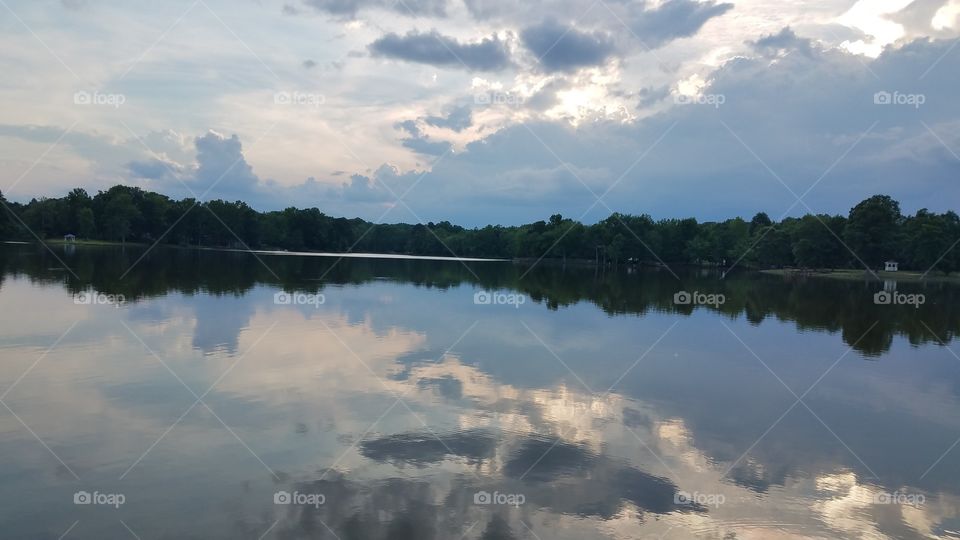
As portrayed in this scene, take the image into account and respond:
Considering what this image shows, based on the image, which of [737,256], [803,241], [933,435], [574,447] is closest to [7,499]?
[574,447]

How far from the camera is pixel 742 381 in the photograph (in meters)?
21.3

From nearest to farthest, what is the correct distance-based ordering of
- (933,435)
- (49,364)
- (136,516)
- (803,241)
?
(136,516), (933,435), (49,364), (803,241)

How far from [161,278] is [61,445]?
136ft

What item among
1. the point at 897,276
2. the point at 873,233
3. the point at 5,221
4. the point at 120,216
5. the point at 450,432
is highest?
the point at 873,233

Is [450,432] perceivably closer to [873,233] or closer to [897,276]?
[897,276]

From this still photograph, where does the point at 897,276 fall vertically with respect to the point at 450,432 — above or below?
above

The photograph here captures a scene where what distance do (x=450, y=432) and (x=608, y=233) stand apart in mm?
157082

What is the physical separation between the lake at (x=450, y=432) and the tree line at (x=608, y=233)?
109 meters

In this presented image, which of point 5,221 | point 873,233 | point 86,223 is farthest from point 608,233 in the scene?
point 5,221

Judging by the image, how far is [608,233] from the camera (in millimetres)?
166500

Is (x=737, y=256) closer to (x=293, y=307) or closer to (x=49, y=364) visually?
(x=293, y=307)
